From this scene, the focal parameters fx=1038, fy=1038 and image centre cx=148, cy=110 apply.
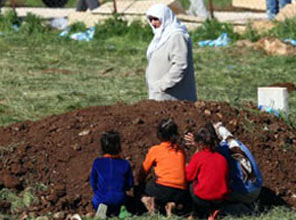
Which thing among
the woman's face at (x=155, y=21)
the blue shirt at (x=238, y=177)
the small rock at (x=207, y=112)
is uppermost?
the woman's face at (x=155, y=21)

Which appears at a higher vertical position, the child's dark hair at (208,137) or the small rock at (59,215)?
the child's dark hair at (208,137)

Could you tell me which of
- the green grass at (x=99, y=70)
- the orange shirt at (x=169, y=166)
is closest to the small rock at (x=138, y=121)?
the orange shirt at (x=169, y=166)

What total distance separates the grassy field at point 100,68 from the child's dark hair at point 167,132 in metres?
3.07

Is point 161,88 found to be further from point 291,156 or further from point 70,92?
point 70,92

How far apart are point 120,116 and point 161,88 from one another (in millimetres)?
461

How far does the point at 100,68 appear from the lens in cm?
1484

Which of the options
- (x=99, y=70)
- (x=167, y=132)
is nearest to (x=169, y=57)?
(x=167, y=132)

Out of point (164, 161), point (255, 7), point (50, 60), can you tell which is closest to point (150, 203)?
point (164, 161)

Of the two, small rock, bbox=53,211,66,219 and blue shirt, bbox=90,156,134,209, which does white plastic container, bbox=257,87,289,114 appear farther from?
small rock, bbox=53,211,66,219

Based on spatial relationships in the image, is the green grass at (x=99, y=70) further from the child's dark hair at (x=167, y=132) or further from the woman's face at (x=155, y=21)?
the child's dark hair at (x=167, y=132)

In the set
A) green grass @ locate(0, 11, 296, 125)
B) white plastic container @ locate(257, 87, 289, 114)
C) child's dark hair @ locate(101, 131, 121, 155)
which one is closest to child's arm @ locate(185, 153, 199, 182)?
child's dark hair @ locate(101, 131, 121, 155)

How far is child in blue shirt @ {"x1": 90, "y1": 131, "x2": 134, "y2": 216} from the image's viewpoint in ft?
26.0

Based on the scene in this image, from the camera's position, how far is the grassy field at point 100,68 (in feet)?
41.8

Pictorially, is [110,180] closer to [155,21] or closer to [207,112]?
[207,112]
